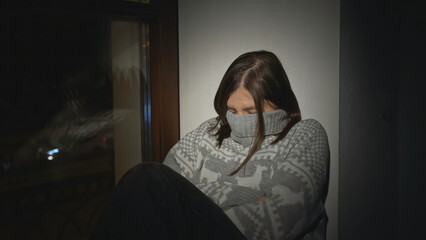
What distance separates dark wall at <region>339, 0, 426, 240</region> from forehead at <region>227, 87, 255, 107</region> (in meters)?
0.32

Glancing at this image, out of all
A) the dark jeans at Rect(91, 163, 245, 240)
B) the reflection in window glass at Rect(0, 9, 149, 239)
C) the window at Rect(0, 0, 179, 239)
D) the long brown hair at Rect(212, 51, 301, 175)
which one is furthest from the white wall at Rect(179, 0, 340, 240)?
the dark jeans at Rect(91, 163, 245, 240)

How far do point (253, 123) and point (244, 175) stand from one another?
205 mm

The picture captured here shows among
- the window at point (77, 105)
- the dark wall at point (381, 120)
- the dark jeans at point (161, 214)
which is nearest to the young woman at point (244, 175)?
the dark jeans at point (161, 214)

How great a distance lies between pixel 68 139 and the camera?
1.79m

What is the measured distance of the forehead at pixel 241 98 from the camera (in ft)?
3.85

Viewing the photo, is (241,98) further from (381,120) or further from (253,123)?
(381,120)

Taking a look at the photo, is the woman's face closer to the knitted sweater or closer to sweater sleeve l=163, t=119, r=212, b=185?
the knitted sweater

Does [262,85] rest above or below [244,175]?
above

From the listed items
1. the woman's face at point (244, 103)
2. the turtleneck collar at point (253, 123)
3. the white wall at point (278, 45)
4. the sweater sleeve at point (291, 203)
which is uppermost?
the white wall at point (278, 45)

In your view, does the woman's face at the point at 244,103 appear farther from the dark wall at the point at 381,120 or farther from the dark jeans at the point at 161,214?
the dark jeans at the point at 161,214

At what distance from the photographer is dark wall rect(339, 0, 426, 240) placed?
32.9 inches

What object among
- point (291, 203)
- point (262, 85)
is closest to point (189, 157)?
point (262, 85)

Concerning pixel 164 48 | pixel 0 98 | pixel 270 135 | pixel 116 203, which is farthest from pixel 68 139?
pixel 270 135

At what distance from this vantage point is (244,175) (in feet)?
3.97
